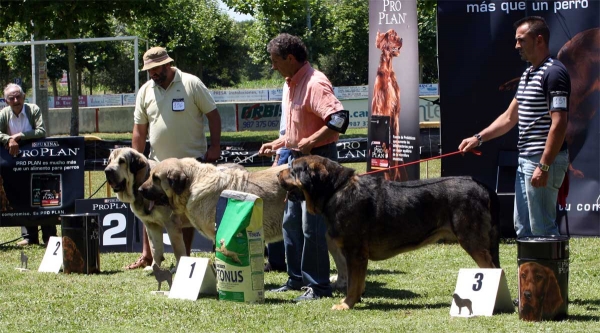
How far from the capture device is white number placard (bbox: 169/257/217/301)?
665cm

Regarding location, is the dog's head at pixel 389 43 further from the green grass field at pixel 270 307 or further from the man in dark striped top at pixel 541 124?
the man in dark striped top at pixel 541 124

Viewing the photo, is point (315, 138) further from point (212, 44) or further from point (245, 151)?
point (212, 44)

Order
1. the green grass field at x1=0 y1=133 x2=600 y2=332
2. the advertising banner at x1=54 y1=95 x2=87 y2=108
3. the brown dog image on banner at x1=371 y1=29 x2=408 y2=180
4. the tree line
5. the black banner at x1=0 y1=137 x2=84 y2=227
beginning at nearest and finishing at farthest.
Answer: the green grass field at x1=0 y1=133 x2=600 y2=332
the brown dog image on banner at x1=371 y1=29 x2=408 y2=180
the black banner at x1=0 y1=137 x2=84 y2=227
the tree line
the advertising banner at x1=54 y1=95 x2=87 y2=108

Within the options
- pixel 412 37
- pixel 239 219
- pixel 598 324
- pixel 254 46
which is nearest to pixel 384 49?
pixel 412 37

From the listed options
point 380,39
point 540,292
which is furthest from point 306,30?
point 540,292

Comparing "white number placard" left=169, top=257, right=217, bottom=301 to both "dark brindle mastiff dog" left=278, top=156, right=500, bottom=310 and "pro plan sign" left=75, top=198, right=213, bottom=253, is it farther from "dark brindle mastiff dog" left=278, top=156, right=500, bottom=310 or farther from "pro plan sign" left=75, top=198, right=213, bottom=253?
"pro plan sign" left=75, top=198, right=213, bottom=253

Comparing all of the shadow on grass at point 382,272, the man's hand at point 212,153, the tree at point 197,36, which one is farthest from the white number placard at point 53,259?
the tree at point 197,36

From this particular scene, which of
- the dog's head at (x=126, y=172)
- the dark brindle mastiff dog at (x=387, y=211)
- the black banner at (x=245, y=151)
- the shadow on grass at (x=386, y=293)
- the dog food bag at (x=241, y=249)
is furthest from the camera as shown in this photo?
the black banner at (x=245, y=151)

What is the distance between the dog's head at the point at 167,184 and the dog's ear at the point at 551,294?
3.16 m

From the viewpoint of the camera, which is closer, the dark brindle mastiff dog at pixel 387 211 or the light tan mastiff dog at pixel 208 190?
the dark brindle mastiff dog at pixel 387 211

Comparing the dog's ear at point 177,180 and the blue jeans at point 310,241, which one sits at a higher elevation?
the dog's ear at point 177,180

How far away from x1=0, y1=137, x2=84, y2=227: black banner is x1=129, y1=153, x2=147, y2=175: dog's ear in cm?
298

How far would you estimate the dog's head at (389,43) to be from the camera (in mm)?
10086

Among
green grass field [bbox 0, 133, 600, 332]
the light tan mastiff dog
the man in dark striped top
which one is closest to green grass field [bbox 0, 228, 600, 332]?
green grass field [bbox 0, 133, 600, 332]
